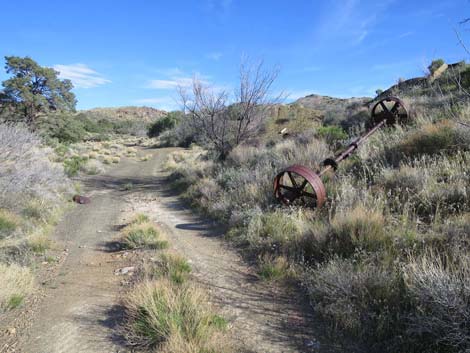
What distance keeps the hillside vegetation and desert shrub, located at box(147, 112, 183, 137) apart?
36054 mm

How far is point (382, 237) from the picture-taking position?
15.2ft

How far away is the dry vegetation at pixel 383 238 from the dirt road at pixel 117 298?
0.36 meters

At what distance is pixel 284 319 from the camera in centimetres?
378

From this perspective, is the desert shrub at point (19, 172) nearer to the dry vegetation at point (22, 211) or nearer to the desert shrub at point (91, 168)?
the dry vegetation at point (22, 211)

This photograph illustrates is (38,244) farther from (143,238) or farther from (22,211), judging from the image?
(22,211)

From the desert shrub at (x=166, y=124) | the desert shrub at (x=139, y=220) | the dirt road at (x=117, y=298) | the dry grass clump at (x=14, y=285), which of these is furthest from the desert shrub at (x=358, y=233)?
the desert shrub at (x=166, y=124)

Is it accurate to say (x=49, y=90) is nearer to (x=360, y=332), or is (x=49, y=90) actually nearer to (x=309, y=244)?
(x=309, y=244)

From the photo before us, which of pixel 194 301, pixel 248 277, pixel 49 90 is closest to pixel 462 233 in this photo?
pixel 248 277

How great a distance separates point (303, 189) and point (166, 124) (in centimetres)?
4067

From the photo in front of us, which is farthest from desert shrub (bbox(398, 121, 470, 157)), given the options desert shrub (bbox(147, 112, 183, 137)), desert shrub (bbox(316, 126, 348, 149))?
desert shrub (bbox(147, 112, 183, 137))

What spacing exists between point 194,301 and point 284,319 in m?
1.06

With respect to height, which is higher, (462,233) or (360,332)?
(462,233)

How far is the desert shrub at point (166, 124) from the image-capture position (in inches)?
1749

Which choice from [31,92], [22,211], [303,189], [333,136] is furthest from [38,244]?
[31,92]
